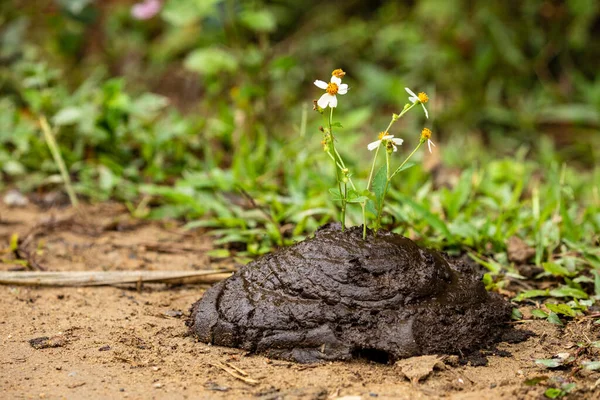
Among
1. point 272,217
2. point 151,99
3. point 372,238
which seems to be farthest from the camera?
point 151,99

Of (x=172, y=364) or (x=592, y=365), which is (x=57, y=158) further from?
(x=592, y=365)

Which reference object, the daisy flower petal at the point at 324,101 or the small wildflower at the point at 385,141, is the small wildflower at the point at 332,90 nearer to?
the daisy flower petal at the point at 324,101

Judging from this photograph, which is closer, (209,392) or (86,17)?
(209,392)

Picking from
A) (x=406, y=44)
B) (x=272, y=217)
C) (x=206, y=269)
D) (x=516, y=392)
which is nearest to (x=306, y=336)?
(x=516, y=392)

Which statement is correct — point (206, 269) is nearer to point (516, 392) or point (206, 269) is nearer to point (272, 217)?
point (272, 217)

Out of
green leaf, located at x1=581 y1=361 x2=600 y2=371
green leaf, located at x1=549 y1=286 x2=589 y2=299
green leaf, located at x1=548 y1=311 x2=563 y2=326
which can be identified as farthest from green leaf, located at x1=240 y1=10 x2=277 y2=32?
green leaf, located at x1=581 y1=361 x2=600 y2=371
